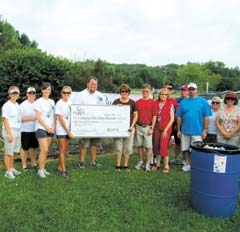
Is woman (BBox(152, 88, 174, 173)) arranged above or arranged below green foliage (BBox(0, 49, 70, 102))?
below

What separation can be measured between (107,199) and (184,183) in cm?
180

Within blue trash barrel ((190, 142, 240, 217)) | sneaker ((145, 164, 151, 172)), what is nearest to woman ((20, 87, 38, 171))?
sneaker ((145, 164, 151, 172))

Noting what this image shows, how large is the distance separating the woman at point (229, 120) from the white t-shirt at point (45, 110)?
10.6ft

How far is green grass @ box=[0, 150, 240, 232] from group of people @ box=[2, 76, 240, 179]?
544 millimetres

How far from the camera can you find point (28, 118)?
6949mm

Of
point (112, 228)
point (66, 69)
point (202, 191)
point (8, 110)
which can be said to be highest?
point (66, 69)

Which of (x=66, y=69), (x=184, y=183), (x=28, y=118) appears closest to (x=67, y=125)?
(x=28, y=118)

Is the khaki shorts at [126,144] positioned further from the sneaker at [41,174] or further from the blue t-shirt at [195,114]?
the sneaker at [41,174]

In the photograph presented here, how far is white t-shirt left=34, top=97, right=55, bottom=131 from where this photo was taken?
263 inches

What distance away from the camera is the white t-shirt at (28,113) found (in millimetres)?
7000

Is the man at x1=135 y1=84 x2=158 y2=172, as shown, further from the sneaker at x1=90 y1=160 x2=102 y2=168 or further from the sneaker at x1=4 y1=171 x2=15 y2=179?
the sneaker at x1=4 y1=171 x2=15 y2=179

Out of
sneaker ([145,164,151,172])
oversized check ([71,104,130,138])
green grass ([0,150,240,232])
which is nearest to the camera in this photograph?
green grass ([0,150,240,232])

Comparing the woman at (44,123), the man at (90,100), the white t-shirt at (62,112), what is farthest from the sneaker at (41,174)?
the man at (90,100)

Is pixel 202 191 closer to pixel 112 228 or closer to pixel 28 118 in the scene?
pixel 112 228
